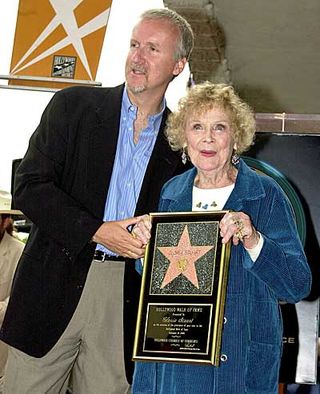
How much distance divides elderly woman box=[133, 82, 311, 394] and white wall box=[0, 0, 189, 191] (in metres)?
3.03

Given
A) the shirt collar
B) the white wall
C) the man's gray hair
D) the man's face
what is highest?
the white wall

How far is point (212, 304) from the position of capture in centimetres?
237

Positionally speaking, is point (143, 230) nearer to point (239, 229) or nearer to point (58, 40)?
point (239, 229)

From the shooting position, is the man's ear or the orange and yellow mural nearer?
the man's ear

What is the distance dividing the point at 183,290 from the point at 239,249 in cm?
21

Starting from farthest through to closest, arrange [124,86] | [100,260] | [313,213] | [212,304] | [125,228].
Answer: [313,213], [124,86], [100,260], [125,228], [212,304]

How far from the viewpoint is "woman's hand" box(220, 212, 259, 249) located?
7.72 feet

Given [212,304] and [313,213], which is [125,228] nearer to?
[212,304]

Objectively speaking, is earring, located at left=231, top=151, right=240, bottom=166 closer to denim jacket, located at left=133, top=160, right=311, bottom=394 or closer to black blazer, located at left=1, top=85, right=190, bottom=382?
denim jacket, located at left=133, top=160, right=311, bottom=394

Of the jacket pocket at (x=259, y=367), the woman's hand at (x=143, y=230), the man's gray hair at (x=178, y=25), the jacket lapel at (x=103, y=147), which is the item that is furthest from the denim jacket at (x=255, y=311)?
the man's gray hair at (x=178, y=25)

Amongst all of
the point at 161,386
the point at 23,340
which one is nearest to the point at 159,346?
the point at 161,386

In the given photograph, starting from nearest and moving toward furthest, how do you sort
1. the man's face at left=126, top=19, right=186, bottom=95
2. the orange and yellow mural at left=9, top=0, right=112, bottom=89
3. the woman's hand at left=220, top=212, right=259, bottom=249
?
the woman's hand at left=220, top=212, right=259, bottom=249
the man's face at left=126, top=19, right=186, bottom=95
the orange and yellow mural at left=9, top=0, right=112, bottom=89

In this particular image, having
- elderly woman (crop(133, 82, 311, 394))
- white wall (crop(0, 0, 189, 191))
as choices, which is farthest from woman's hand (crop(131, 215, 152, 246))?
white wall (crop(0, 0, 189, 191))

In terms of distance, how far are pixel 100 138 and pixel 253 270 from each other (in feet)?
2.60
